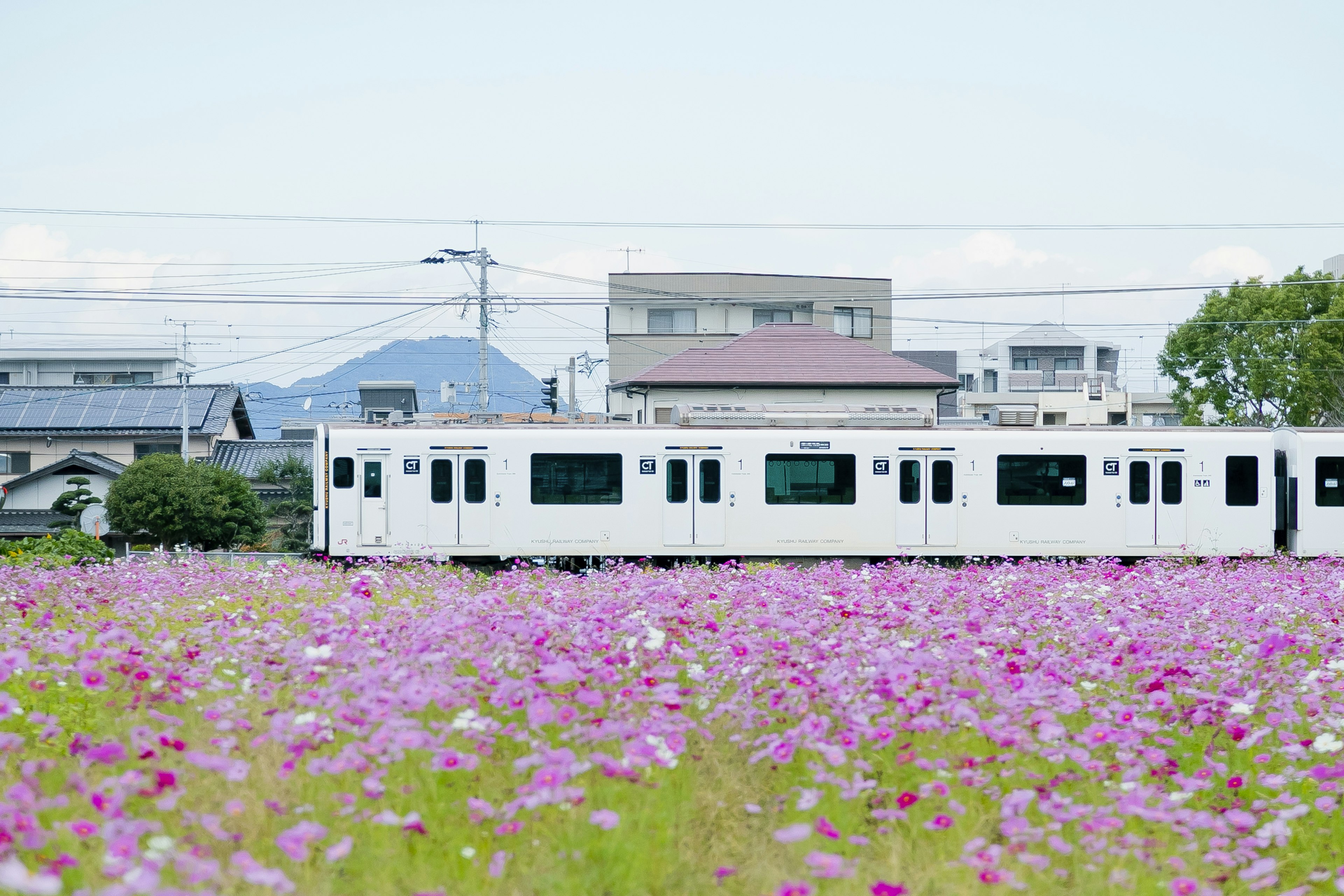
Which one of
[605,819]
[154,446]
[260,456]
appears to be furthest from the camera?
[260,456]

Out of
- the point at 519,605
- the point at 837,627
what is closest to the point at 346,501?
the point at 519,605

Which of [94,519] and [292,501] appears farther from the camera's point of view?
[292,501]

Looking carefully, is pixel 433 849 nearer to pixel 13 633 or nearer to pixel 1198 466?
pixel 13 633

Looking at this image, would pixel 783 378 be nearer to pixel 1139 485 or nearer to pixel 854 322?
pixel 1139 485

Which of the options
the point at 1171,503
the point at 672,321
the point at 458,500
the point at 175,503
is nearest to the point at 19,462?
the point at 175,503

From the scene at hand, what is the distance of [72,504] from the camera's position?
3106cm

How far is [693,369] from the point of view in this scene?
103ft

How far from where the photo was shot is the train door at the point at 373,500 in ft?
57.9

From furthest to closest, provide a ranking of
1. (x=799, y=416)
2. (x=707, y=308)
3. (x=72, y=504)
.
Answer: (x=707, y=308), (x=72, y=504), (x=799, y=416)

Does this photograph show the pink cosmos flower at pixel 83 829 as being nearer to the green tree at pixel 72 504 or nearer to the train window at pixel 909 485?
the train window at pixel 909 485

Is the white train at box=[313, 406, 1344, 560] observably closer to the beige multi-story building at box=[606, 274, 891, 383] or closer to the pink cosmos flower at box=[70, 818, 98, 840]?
the pink cosmos flower at box=[70, 818, 98, 840]

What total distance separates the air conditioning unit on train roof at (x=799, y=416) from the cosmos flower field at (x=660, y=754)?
10.8m

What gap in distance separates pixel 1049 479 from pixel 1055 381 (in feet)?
137

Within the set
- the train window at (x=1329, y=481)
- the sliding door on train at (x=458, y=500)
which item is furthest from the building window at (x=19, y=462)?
the train window at (x=1329, y=481)
